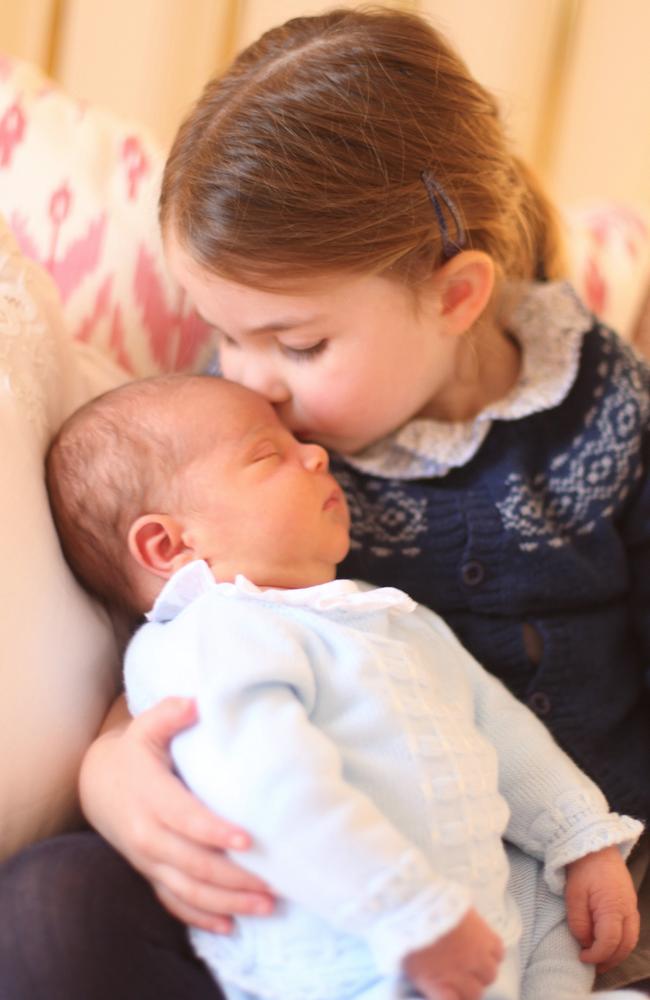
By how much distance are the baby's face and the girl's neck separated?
0.27 m

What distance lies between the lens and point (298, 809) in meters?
0.70

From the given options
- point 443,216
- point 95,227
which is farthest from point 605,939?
point 95,227

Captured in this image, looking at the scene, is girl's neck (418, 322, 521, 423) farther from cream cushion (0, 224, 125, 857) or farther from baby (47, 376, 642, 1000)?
cream cushion (0, 224, 125, 857)

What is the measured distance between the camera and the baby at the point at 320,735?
0.70 metres

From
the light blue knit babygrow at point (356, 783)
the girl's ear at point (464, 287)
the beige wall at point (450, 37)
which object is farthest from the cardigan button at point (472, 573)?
the beige wall at point (450, 37)

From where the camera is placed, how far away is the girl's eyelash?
1018 mm

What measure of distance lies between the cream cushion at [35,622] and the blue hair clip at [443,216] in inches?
15.3

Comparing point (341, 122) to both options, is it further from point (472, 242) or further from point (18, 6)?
point (18, 6)

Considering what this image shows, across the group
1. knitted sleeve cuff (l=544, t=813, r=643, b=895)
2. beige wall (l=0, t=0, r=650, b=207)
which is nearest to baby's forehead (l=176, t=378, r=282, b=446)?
knitted sleeve cuff (l=544, t=813, r=643, b=895)

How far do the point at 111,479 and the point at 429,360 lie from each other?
373 mm

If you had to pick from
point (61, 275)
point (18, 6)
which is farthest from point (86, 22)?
point (61, 275)

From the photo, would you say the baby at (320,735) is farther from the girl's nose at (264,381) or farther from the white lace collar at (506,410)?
the white lace collar at (506,410)

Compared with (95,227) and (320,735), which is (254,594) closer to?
(320,735)

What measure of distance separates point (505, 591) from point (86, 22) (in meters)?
1.18
